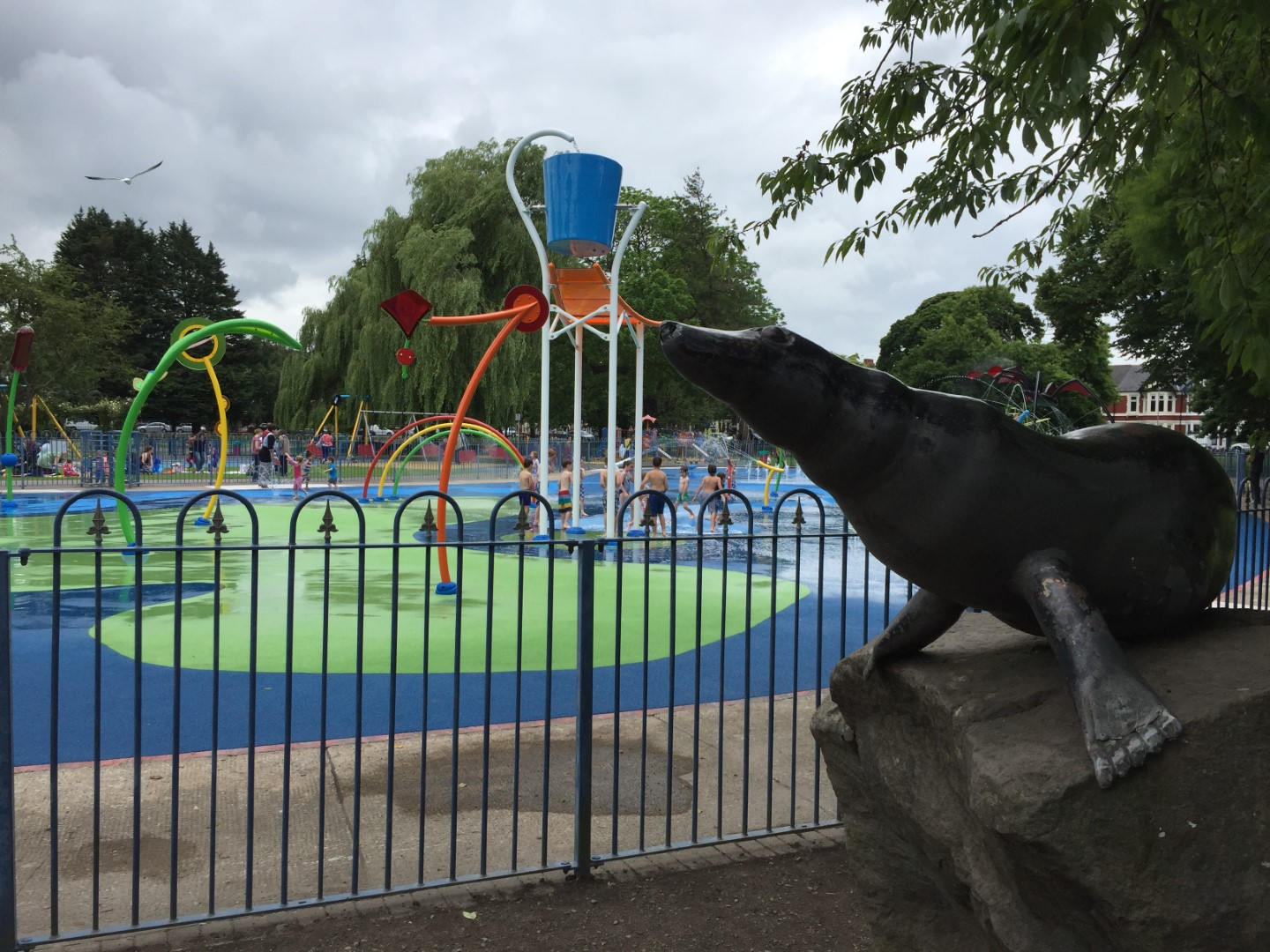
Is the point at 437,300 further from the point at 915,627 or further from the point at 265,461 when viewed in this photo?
the point at 915,627

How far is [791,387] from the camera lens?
8.00 feet

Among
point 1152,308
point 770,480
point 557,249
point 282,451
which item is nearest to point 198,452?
point 282,451

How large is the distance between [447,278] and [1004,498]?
1094 inches

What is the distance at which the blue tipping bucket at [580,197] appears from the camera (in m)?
12.0

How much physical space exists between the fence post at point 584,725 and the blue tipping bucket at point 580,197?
29.4 feet

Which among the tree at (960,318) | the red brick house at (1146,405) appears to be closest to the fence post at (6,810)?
the tree at (960,318)

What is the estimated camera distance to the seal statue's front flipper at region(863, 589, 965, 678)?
3068 millimetres

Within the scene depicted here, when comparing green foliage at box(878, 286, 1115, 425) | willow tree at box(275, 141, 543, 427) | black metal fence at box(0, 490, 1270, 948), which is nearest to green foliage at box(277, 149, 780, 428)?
willow tree at box(275, 141, 543, 427)

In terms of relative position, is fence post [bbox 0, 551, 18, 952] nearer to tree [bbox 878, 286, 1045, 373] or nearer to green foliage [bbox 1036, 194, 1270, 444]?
green foliage [bbox 1036, 194, 1270, 444]

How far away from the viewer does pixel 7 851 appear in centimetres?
343

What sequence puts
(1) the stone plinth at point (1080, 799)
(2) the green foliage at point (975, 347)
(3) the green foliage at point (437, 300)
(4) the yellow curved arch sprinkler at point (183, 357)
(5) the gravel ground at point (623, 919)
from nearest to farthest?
1. (1) the stone plinth at point (1080, 799)
2. (5) the gravel ground at point (623, 919)
3. (4) the yellow curved arch sprinkler at point (183, 357)
4. (3) the green foliage at point (437, 300)
5. (2) the green foliage at point (975, 347)

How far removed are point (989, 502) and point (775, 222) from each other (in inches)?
118

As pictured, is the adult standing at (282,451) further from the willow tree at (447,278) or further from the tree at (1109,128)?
the tree at (1109,128)

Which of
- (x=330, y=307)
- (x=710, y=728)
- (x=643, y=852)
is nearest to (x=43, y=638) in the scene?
(x=710, y=728)
